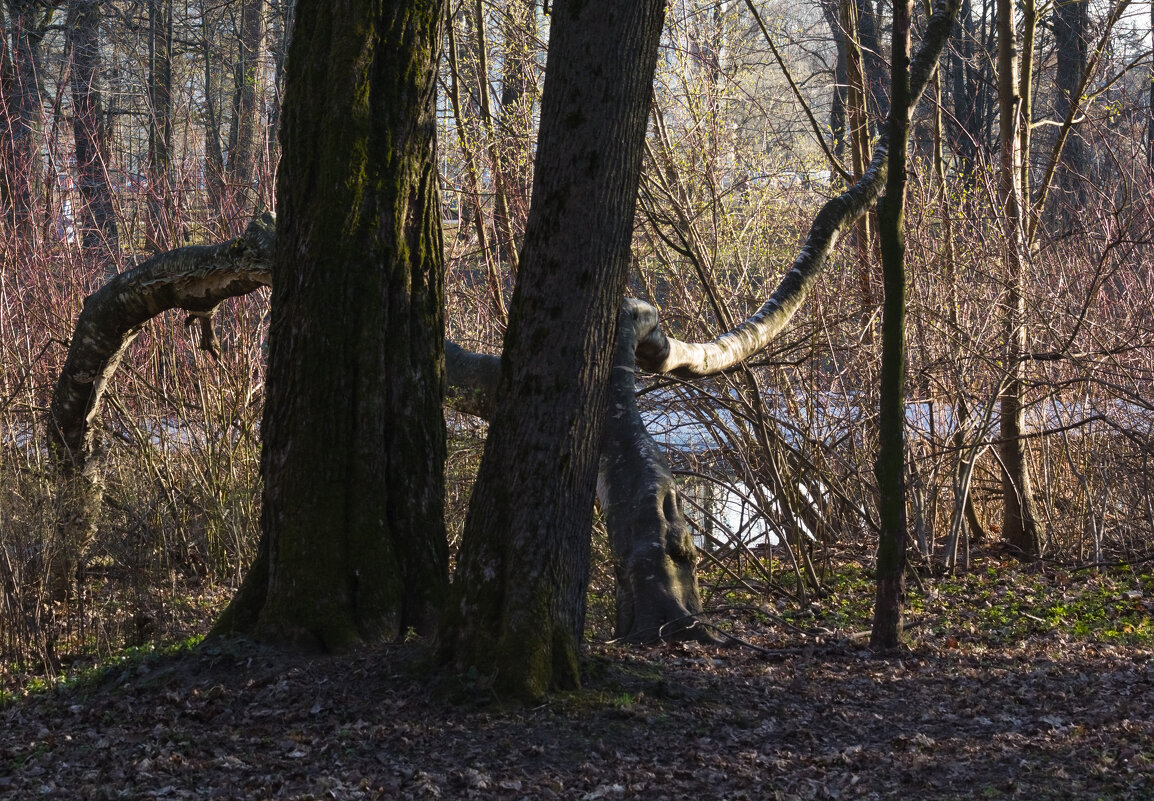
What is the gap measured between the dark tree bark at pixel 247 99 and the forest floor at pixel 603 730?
6.02 m

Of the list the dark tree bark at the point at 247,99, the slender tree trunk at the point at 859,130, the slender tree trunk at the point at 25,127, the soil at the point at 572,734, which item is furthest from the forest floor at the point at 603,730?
the dark tree bark at the point at 247,99

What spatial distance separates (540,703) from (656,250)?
427cm

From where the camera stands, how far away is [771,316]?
584 cm

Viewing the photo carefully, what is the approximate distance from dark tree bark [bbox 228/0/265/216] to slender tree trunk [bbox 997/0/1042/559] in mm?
5961

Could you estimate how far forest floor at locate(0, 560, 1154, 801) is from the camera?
3031 mm

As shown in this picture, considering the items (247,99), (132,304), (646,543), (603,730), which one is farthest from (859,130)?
(247,99)

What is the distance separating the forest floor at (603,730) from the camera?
303 cm

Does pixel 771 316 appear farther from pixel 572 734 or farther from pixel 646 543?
pixel 572 734

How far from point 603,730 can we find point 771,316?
3.09 meters

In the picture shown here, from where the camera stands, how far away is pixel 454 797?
291cm

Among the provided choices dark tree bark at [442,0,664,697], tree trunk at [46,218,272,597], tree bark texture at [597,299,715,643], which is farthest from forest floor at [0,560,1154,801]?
tree trunk at [46,218,272,597]

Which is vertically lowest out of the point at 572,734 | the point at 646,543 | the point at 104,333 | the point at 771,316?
the point at 572,734

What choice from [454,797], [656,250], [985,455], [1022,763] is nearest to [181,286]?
[656,250]

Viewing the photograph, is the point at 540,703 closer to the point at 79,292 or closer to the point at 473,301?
the point at 473,301
